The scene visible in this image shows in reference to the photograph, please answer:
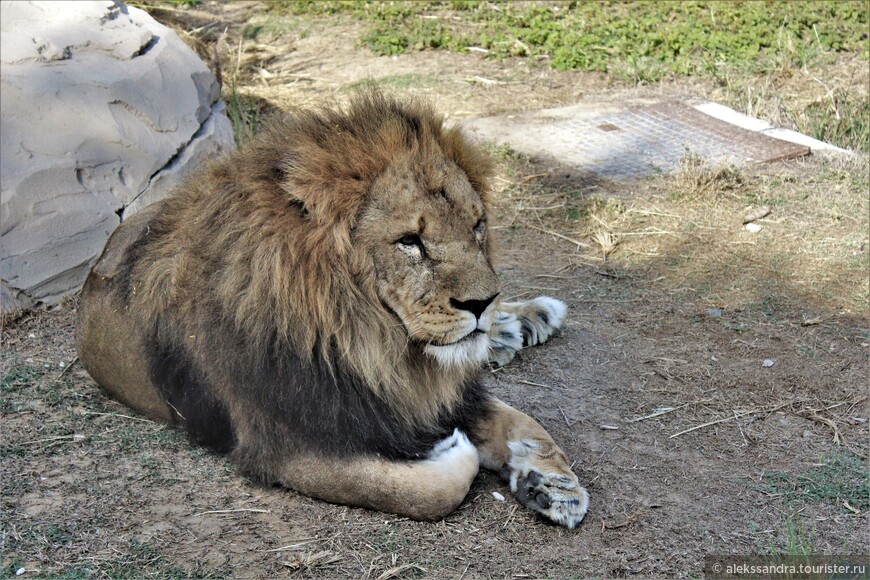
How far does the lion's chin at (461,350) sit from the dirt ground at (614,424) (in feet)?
1.73

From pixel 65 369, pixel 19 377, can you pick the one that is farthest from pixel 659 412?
pixel 19 377

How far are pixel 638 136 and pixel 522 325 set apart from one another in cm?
262

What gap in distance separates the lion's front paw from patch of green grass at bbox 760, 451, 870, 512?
710mm

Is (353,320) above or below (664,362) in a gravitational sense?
above

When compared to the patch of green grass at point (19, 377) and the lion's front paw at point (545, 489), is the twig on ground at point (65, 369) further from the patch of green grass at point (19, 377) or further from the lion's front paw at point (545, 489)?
the lion's front paw at point (545, 489)

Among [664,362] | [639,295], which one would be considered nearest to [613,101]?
[639,295]

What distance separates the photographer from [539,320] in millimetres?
4508

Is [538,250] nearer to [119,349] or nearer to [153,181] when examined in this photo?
[153,181]

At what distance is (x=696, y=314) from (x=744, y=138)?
217cm

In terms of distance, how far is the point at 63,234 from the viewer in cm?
473

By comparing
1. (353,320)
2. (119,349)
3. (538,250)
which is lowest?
(538,250)

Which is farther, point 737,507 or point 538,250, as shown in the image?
point 538,250

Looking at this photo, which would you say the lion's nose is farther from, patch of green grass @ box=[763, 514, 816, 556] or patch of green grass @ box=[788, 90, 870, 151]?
patch of green grass @ box=[788, 90, 870, 151]

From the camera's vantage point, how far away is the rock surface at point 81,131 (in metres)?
4.68
